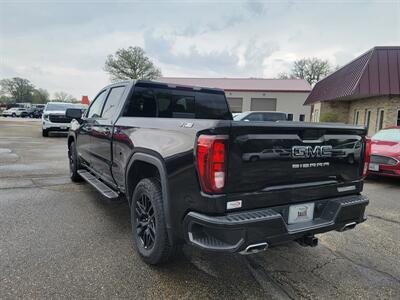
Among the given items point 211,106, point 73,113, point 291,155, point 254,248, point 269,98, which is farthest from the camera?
point 269,98

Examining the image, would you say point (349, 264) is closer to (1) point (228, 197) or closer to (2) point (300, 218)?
(2) point (300, 218)

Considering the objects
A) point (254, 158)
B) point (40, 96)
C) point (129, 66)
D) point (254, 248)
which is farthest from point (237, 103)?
point (40, 96)

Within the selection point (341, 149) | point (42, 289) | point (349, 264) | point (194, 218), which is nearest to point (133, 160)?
point (194, 218)

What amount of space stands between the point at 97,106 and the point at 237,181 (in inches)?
138

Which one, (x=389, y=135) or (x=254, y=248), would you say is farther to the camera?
(x=389, y=135)

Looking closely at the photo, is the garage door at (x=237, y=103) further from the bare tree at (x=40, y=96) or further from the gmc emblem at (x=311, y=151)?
the bare tree at (x=40, y=96)

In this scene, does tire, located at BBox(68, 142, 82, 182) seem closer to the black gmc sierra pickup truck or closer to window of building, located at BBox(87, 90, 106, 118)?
window of building, located at BBox(87, 90, 106, 118)

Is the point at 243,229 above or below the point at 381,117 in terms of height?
below

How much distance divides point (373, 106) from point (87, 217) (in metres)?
16.5

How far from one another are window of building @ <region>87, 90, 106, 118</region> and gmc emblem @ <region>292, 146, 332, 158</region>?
3246 mm

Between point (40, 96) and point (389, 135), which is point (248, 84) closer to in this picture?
point (389, 135)

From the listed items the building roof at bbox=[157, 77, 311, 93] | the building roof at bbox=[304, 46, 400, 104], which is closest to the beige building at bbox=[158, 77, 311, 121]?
the building roof at bbox=[157, 77, 311, 93]

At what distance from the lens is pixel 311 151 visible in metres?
2.63

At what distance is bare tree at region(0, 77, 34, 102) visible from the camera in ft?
234
